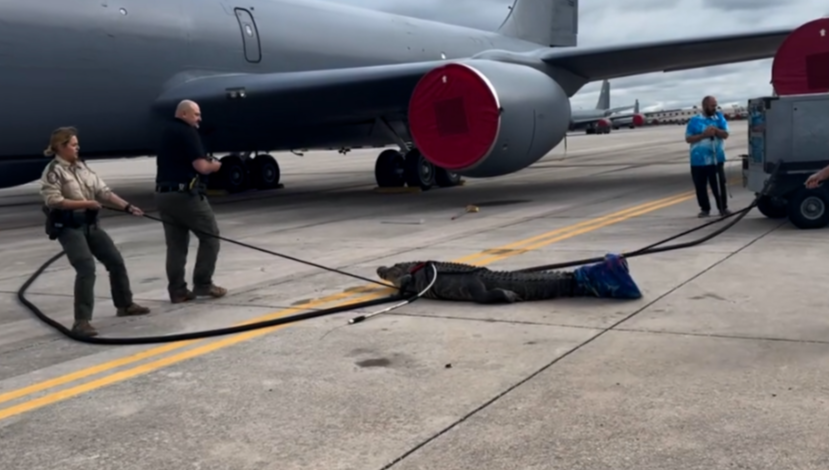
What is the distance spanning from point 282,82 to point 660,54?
6.42 meters

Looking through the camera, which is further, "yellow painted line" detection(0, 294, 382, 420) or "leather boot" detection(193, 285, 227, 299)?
"leather boot" detection(193, 285, 227, 299)

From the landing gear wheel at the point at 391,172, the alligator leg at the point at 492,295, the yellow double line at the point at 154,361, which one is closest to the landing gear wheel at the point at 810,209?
the yellow double line at the point at 154,361

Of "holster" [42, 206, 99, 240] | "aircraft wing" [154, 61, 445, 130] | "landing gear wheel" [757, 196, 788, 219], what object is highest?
"aircraft wing" [154, 61, 445, 130]

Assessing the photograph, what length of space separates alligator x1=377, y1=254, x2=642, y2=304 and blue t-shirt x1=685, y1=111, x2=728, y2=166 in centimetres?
442

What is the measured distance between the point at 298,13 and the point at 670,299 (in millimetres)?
11216

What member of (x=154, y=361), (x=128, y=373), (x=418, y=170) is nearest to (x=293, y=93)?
(x=418, y=170)

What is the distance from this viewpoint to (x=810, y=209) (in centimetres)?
870

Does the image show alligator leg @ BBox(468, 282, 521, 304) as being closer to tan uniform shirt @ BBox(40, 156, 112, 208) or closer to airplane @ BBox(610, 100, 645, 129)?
tan uniform shirt @ BBox(40, 156, 112, 208)

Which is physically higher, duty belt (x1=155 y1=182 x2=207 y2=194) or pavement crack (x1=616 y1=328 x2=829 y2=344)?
duty belt (x1=155 y1=182 x2=207 y2=194)

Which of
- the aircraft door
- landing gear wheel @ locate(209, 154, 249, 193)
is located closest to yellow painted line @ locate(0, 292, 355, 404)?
the aircraft door

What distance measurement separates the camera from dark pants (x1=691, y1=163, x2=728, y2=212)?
997cm

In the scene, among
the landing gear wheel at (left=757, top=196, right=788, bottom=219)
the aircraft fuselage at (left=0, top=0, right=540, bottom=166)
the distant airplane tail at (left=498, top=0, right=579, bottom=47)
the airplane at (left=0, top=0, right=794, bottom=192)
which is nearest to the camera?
the landing gear wheel at (left=757, top=196, right=788, bottom=219)

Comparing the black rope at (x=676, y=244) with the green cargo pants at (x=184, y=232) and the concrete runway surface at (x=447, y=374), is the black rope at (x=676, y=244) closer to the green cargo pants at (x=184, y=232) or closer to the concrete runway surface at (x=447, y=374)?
the concrete runway surface at (x=447, y=374)

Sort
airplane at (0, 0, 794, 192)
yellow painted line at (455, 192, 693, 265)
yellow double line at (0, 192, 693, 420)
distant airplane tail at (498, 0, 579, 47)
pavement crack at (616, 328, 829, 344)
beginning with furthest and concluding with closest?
distant airplane tail at (498, 0, 579, 47) < airplane at (0, 0, 794, 192) < yellow painted line at (455, 192, 693, 265) < pavement crack at (616, 328, 829, 344) < yellow double line at (0, 192, 693, 420)
